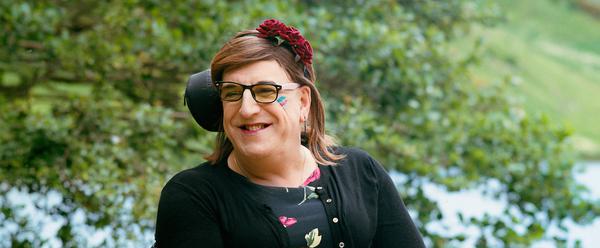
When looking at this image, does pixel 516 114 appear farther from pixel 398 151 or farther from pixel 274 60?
pixel 274 60

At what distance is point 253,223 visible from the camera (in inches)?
69.5

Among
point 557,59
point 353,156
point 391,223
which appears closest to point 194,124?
point 353,156

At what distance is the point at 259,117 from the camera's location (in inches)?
70.1

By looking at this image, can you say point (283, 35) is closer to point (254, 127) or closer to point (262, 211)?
point (254, 127)

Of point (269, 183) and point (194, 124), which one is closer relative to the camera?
point (269, 183)

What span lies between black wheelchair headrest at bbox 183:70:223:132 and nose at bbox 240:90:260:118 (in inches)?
4.8

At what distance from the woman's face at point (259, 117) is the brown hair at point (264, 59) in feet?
0.06

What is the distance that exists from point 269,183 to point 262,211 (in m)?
0.10

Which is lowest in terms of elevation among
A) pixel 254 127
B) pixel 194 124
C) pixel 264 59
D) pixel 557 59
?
pixel 557 59

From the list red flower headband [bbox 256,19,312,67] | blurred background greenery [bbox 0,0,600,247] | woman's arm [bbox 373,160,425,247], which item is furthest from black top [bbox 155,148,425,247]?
blurred background greenery [bbox 0,0,600,247]

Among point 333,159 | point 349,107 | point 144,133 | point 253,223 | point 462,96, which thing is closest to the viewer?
point 253,223

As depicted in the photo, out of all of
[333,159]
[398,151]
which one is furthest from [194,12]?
[333,159]

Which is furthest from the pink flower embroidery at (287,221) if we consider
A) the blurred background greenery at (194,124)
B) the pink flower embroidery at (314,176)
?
the blurred background greenery at (194,124)

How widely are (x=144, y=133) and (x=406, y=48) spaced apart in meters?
1.49
